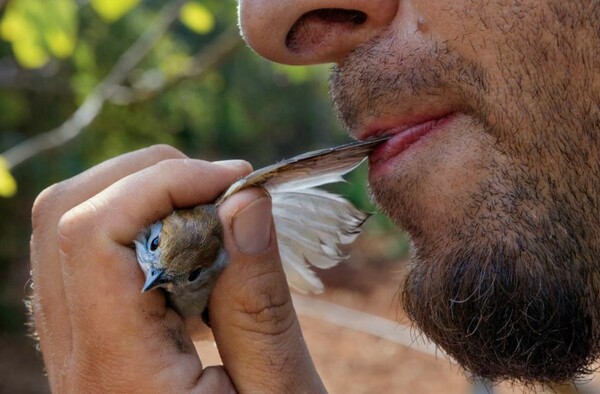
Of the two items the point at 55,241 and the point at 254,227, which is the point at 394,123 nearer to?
the point at 254,227

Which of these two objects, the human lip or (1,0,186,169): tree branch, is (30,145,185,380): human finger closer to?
the human lip

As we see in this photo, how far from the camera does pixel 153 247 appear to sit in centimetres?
219

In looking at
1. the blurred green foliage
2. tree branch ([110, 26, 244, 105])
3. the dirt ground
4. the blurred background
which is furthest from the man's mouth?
the dirt ground

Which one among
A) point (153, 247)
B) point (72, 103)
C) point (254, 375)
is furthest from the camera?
point (72, 103)

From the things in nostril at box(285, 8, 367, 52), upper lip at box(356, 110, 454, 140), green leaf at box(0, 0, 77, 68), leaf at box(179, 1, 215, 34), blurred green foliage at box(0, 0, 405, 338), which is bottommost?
blurred green foliage at box(0, 0, 405, 338)

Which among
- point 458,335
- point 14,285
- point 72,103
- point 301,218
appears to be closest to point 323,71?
point 72,103

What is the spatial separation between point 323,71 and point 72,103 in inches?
141

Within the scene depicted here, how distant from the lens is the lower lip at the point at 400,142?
5.52ft

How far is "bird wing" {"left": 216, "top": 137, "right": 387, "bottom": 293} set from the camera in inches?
75.6

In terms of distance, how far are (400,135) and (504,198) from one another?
0.91 ft

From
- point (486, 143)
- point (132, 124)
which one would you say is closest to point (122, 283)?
point (486, 143)

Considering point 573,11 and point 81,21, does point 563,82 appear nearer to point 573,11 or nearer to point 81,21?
point 573,11

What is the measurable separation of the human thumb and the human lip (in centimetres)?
36

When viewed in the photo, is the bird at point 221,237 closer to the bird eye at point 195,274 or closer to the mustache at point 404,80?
the bird eye at point 195,274
